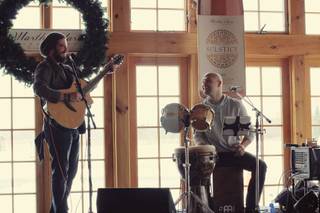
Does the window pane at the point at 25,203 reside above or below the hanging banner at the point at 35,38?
below

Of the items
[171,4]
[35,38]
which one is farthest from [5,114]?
[171,4]

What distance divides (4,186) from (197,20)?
2504mm

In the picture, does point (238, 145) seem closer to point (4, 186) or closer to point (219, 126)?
point (219, 126)

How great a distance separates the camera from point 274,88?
18.3ft

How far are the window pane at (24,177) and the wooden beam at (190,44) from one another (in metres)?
1.43

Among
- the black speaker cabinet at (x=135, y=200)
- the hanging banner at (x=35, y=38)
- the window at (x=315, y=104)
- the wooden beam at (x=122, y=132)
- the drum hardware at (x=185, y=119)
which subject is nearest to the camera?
the black speaker cabinet at (x=135, y=200)

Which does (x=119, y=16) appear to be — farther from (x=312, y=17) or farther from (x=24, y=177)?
(x=312, y=17)

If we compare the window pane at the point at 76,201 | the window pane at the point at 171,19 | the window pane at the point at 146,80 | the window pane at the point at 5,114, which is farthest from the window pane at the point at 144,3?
the window pane at the point at 76,201

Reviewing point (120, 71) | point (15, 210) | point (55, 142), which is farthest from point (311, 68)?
point (15, 210)

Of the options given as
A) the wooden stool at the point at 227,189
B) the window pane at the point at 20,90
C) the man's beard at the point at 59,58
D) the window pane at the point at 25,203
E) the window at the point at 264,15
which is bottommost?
the window pane at the point at 25,203

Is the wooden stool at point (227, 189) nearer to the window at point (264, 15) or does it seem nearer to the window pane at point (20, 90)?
the window at point (264, 15)

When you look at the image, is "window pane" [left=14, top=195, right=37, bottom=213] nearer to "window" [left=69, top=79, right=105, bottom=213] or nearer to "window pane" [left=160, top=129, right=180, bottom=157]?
"window" [left=69, top=79, right=105, bottom=213]

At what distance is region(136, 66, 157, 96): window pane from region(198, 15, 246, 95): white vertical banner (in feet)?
1.93

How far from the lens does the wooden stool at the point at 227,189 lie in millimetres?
4496
